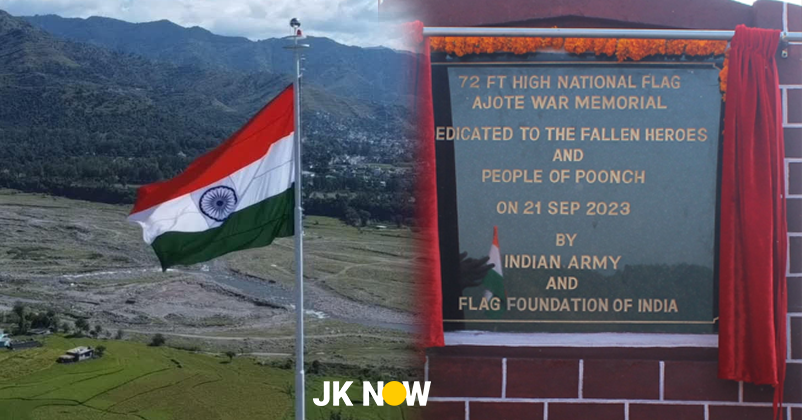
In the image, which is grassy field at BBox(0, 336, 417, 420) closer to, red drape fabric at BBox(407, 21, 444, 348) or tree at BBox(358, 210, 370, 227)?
tree at BBox(358, 210, 370, 227)

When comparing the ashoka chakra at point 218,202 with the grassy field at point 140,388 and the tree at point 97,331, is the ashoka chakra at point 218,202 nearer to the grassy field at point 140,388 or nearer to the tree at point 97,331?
the grassy field at point 140,388

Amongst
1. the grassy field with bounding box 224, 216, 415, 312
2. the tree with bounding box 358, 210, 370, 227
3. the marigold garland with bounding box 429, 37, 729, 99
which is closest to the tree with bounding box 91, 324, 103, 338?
the grassy field with bounding box 224, 216, 415, 312

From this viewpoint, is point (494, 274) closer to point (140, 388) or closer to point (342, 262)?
point (140, 388)

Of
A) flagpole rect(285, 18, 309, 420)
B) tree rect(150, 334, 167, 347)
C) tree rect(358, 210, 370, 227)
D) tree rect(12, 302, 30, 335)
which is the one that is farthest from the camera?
tree rect(150, 334, 167, 347)

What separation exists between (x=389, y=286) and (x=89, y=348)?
1121 centimetres

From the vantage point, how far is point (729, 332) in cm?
273

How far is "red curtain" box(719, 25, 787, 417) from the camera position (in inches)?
106

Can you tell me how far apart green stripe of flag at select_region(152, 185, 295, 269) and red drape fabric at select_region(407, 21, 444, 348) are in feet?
2.50

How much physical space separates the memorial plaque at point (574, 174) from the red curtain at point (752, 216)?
8cm

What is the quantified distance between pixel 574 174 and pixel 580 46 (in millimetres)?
499

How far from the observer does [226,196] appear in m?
3.12

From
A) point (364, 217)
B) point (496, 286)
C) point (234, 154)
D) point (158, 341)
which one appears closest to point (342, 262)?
point (364, 217)

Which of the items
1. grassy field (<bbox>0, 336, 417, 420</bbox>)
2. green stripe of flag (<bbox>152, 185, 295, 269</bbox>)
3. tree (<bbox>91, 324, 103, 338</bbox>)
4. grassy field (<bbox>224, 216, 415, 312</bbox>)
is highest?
green stripe of flag (<bbox>152, 185, 295, 269</bbox>)

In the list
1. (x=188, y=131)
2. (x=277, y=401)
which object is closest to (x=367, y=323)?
(x=277, y=401)
